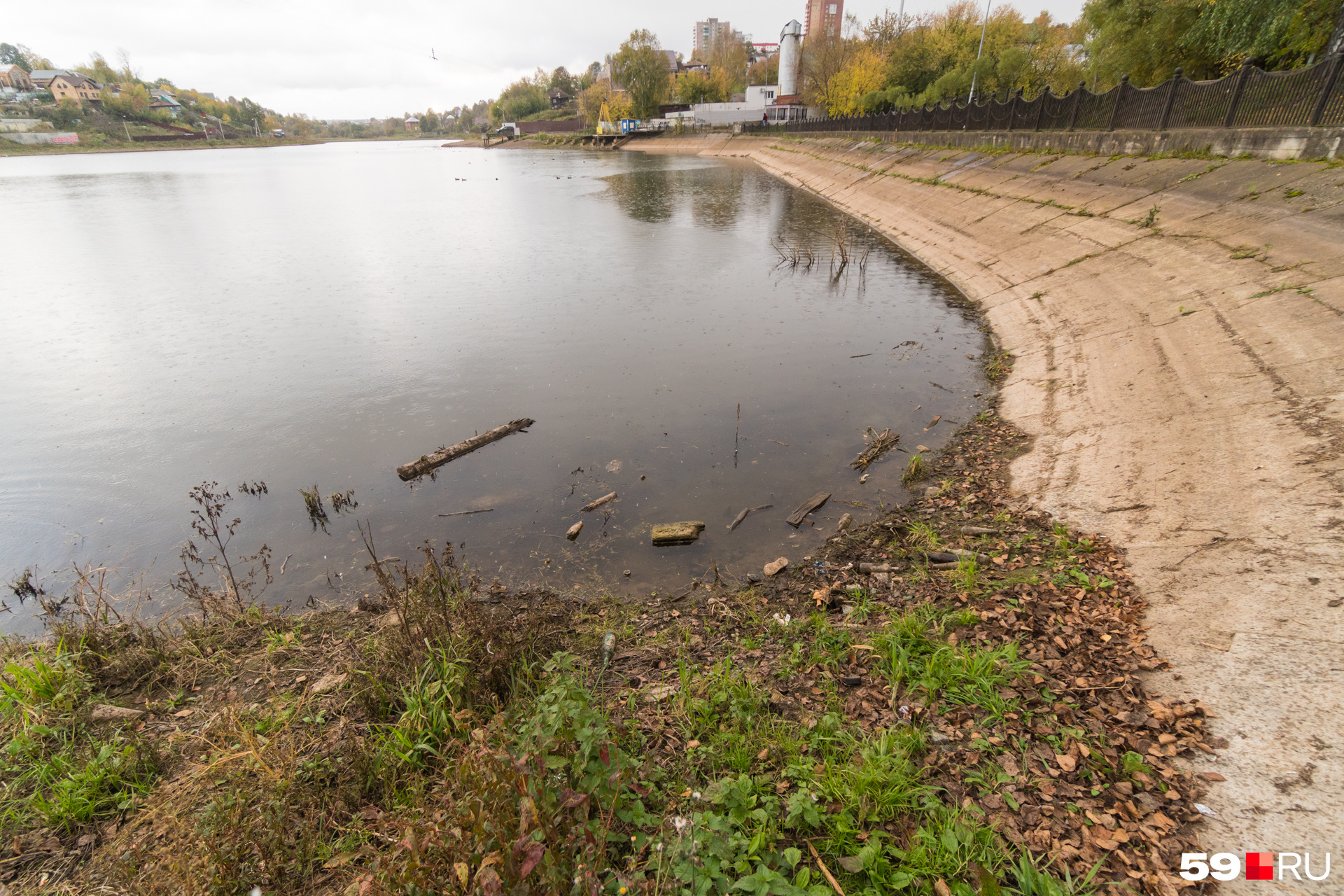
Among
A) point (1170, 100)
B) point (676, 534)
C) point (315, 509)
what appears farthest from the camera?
point (1170, 100)

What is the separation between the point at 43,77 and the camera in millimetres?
141625

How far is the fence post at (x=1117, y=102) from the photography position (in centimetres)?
1933

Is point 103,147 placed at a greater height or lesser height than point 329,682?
greater

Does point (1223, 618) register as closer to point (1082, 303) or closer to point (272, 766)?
point (272, 766)

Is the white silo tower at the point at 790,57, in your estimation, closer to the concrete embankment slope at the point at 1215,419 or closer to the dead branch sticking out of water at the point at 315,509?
the concrete embankment slope at the point at 1215,419

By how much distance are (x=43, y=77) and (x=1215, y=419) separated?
22864 cm

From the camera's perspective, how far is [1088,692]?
4047mm

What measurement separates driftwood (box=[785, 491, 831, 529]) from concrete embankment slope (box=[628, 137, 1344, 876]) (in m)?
2.59

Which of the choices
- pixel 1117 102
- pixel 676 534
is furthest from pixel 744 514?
pixel 1117 102

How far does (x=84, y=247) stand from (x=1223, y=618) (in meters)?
35.9

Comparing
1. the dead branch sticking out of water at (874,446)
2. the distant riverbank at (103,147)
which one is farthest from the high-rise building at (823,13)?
the dead branch sticking out of water at (874,446)

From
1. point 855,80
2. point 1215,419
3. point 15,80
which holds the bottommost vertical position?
point 1215,419

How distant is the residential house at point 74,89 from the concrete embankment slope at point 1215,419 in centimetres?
19900

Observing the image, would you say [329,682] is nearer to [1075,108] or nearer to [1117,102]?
[1117,102]
